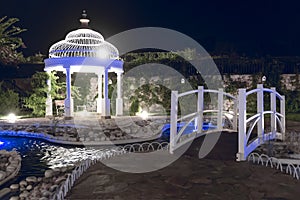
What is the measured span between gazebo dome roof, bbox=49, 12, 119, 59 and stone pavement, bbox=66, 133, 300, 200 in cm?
1059

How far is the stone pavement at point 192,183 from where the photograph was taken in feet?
16.9

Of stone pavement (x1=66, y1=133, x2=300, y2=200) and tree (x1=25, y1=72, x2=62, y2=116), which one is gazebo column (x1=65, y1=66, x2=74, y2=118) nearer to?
tree (x1=25, y1=72, x2=62, y2=116)

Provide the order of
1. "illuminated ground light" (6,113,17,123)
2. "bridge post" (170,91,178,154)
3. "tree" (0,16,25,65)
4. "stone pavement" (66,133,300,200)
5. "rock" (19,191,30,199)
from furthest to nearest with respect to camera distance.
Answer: "tree" (0,16,25,65)
"illuminated ground light" (6,113,17,123)
"bridge post" (170,91,178,154)
"rock" (19,191,30,199)
"stone pavement" (66,133,300,200)

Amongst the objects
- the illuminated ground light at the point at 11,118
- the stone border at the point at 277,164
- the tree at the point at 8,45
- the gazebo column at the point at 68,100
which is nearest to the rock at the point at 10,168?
the stone border at the point at 277,164

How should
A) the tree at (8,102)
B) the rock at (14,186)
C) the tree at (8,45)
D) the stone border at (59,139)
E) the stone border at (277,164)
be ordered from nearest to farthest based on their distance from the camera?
the rock at (14,186) → the stone border at (277,164) → the stone border at (59,139) → the tree at (8,102) → the tree at (8,45)

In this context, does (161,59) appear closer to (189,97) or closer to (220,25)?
(189,97)

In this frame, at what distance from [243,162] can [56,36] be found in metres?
25.0

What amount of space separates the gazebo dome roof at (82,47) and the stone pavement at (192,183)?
10595 mm

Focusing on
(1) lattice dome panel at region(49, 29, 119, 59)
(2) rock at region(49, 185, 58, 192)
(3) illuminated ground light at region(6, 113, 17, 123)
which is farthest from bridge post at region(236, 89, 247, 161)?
(3) illuminated ground light at region(6, 113, 17, 123)

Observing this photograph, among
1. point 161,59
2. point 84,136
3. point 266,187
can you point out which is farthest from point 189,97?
point 266,187

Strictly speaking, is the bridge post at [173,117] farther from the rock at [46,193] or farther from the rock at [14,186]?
the rock at [14,186]

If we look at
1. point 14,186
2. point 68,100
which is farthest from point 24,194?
point 68,100

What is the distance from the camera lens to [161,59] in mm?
22312

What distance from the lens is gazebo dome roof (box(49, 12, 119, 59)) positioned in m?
16.7
